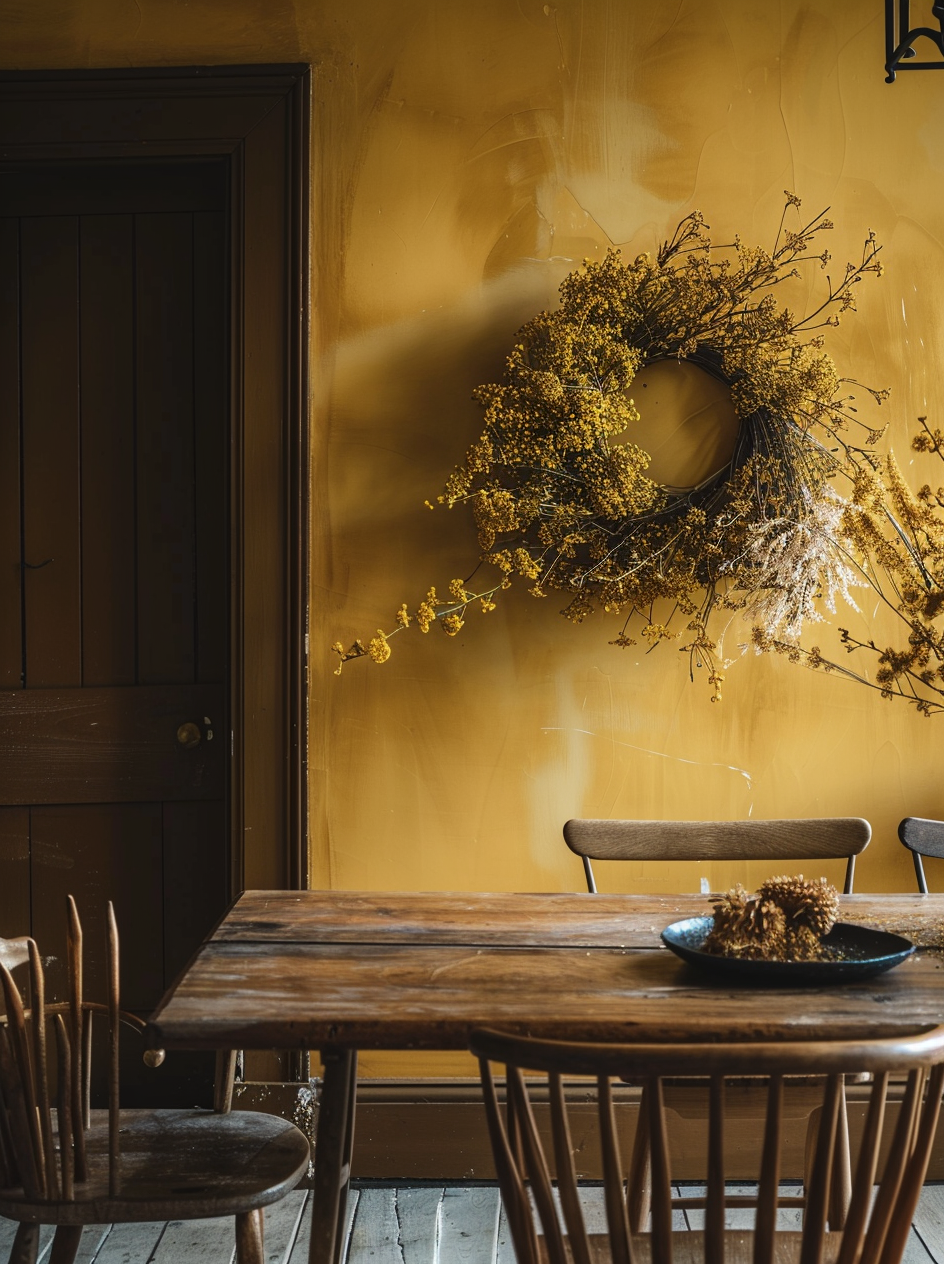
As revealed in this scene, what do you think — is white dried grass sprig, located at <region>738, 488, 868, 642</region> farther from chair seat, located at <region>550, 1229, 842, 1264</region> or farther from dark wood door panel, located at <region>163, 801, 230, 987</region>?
dark wood door panel, located at <region>163, 801, 230, 987</region>

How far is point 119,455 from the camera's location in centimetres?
267

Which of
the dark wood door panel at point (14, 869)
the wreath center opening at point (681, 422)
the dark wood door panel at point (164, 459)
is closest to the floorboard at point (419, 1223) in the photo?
the dark wood door panel at point (14, 869)

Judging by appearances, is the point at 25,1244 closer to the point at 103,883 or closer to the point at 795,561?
the point at 103,883

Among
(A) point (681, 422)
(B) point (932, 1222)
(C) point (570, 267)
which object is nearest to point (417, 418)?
(C) point (570, 267)

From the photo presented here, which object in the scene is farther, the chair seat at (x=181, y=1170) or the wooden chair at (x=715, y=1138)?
the chair seat at (x=181, y=1170)

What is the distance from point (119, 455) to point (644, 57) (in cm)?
158

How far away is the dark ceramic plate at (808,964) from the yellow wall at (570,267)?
3.44 ft

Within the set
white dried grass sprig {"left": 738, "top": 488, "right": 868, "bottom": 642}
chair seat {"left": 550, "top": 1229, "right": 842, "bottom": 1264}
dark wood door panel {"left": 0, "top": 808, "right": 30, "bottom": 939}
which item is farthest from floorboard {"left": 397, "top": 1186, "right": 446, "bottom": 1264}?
white dried grass sprig {"left": 738, "top": 488, "right": 868, "bottom": 642}

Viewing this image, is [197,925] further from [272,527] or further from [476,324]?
[476,324]

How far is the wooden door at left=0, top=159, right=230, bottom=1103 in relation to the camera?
8.63 ft

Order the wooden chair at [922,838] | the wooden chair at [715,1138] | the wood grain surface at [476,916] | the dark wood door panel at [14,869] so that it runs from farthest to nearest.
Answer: the dark wood door panel at [14,869] → the wooden chair at [922,838] → the wood grain surface at [476,916] → the wooden chair at [715,1138]

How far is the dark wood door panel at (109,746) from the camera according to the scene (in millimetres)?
2609

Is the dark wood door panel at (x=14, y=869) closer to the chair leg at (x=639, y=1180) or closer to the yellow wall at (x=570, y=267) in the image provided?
the yellow wall at (x=570, y=267)

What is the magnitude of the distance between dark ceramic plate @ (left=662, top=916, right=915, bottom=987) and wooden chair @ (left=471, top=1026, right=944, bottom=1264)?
0.24 meters
